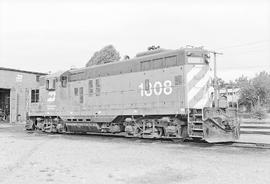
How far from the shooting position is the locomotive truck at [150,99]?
1166 cm

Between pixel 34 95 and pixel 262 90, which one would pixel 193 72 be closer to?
pixel 34 95

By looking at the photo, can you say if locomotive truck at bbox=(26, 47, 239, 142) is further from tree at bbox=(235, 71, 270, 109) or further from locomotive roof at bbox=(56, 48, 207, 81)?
tree at bbox=(235, 71, 270, 109)

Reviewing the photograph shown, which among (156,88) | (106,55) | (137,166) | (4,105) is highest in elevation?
(106,55)

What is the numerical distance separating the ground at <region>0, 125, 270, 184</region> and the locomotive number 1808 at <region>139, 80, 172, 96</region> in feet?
11.2

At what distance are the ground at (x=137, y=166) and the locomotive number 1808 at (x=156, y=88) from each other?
342cm

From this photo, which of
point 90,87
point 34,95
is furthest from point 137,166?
point 34,95

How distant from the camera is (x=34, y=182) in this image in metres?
6.01

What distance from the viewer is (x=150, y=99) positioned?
44.2 feet

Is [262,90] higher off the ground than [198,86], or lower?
higher

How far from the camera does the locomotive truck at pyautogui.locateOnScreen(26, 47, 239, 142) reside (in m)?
11.7

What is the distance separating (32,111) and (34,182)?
583 inches

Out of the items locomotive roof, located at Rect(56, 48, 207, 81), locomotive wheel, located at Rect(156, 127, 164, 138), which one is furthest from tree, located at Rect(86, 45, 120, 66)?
locomotive wheel, located at Rect(156, 127, 164, 138)

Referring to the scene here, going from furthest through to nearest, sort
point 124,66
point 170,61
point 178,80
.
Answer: point 124,66 < point 170,61 < point 178,80

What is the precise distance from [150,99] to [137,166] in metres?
6.16
